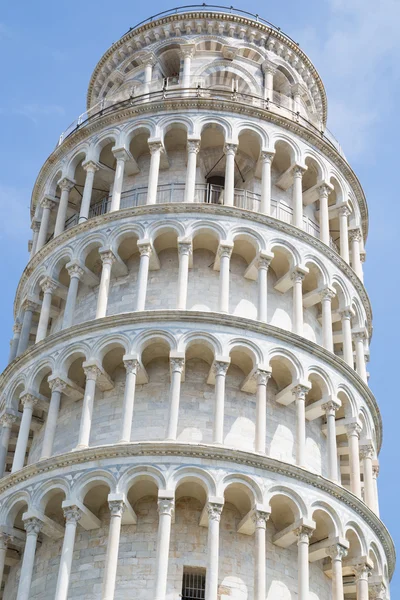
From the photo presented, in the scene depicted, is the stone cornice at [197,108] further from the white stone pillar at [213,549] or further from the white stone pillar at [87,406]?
the white stone pillar at [213,549]

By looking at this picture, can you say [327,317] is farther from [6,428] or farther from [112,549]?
[112,549]

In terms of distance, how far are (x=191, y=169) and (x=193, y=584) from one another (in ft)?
41.4

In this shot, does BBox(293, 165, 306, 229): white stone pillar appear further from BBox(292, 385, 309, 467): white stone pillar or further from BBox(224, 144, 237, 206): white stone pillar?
BBox(292, 385, 309, 467): white stone pillar

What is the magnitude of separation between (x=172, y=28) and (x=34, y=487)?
64.3ft

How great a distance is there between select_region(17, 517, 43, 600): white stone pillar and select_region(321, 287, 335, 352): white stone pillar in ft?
31.6

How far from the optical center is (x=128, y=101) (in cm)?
3381

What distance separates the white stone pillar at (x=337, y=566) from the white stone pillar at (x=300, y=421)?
7.21 feet

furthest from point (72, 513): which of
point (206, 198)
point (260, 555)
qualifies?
point (206, 198)

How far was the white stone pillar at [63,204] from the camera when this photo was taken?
105 ft

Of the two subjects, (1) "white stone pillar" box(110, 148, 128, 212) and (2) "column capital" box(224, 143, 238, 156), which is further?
(2) "column capital" box(224, 143, 238, 156)

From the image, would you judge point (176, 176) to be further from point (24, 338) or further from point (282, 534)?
point (282, 534)

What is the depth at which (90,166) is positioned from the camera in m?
32.3

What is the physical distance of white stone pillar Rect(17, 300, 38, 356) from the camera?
101 ft

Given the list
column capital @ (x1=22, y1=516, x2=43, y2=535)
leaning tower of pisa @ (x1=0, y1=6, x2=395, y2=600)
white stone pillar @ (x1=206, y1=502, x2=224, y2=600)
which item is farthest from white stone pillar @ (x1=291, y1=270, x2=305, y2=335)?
column capital @ (x1=22, y1=516, x2=43, y2=535)
